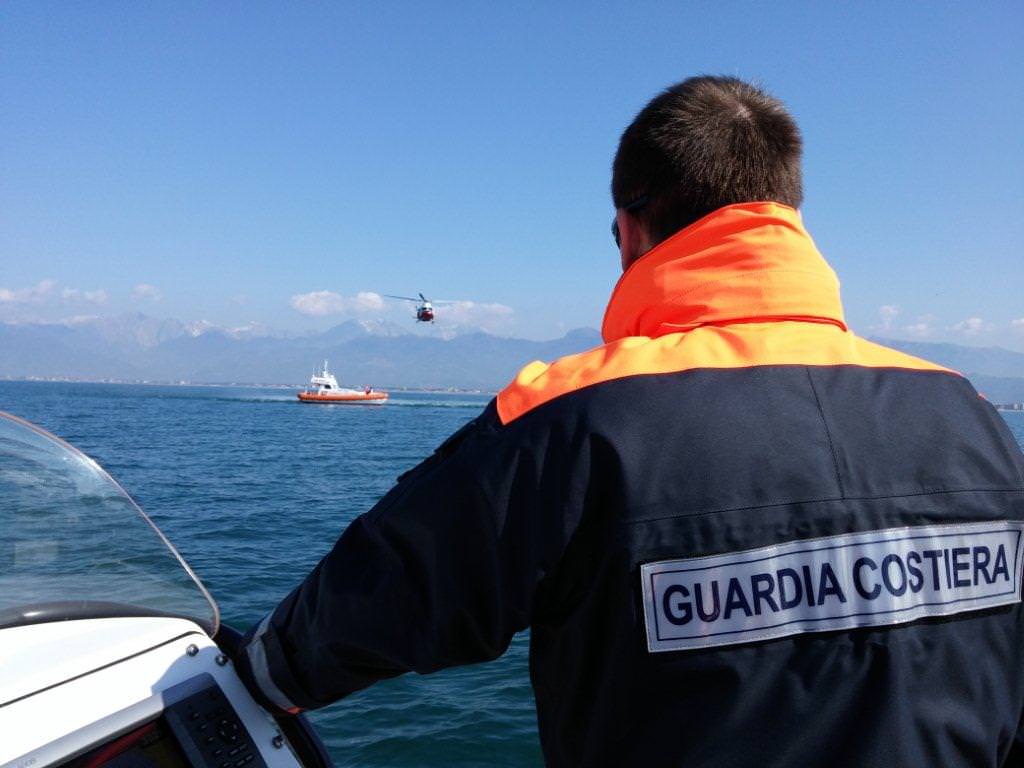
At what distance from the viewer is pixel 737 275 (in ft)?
3.79

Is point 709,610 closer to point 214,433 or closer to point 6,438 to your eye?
point 6,438

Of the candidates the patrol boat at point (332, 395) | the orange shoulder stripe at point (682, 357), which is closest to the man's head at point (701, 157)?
the orange shoulder stripe at point (682, 357)

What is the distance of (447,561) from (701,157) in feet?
2.49

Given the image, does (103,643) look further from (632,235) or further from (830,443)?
(830,443)

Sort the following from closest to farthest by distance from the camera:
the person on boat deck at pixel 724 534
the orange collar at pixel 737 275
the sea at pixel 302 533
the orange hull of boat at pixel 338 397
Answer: the person on boat deck at pixel 724 534, the orange collar at pixel 737 275, the sea at pixel 302 533, the orange hull of boat at pixel 338 397

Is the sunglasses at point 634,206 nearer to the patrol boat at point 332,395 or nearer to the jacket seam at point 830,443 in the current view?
the jacket seam at point 830,443

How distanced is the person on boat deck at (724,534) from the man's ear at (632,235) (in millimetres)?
97

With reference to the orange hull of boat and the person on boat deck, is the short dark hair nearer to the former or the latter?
the person on boat deck

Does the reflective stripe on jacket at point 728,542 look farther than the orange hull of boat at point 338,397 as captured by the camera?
No

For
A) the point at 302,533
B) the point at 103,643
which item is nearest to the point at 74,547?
the point at 103,643

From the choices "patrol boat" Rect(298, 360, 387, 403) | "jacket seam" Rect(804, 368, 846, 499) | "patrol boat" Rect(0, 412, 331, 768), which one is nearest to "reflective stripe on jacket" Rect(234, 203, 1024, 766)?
"jacket seam" Rect(804, 368, 846, 499)

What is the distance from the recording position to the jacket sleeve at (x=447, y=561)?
1070 millimetres

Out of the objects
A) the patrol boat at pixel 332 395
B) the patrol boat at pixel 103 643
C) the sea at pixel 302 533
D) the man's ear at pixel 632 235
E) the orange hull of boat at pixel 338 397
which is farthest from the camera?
the patrol boat at pixel 332 395

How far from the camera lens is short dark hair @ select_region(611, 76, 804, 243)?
4.01ft
